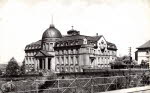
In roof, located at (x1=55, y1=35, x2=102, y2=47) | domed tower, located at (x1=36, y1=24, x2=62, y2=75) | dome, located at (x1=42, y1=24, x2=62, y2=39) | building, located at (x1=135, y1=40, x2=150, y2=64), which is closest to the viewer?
building, located at (x1=135, y1=40, x2=150, y2=64)

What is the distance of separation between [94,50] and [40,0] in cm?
3108

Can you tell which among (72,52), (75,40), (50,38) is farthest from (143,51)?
(50,38)

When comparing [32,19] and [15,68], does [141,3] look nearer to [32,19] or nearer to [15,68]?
[32,19]

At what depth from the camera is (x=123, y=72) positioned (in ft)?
73.2

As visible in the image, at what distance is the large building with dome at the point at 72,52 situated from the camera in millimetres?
39875

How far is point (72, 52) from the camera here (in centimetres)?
4178

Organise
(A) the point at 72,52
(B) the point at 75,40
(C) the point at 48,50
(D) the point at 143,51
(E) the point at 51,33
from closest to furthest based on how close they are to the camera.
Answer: (D) the point at 143,51
(B) the point at 75,40
(A) the point at 72,52
(C) the point at 48,50
(E) the point at 51,33

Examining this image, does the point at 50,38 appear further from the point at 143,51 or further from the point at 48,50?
the point at 143,51

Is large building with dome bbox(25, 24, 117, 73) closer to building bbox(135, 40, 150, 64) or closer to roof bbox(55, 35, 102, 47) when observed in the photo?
roof bbox(55, 35, 102, 47)

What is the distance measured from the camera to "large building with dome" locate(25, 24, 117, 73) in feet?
131

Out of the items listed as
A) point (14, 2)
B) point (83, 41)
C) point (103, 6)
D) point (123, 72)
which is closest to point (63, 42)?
point (83, 41)

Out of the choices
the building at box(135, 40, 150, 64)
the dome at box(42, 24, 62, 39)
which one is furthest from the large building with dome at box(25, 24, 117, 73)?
the building at box(135, 40, 150, 64)

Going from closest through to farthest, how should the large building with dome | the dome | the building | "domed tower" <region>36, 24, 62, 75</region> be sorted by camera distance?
1. the building
2. the large building with dome
3. "domed tower" <region>36, 24, 62, 75</region>
4. the dome

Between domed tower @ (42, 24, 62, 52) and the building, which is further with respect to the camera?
domed tower @ (42, 24, 62, 52)
